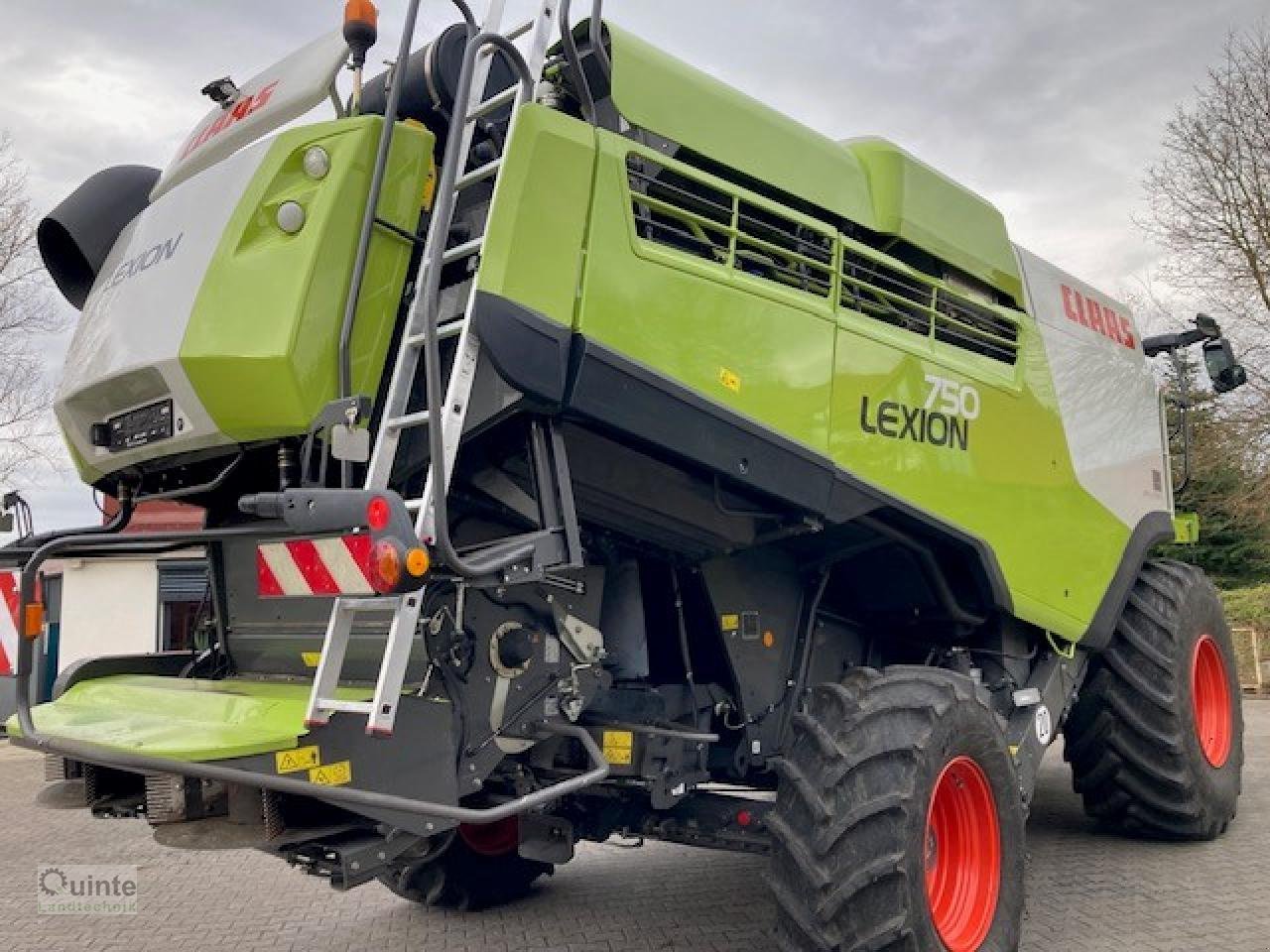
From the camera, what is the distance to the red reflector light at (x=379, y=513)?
2.61m

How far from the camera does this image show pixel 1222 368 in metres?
6.25

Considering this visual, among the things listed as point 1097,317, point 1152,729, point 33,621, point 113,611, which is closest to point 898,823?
point 33,621

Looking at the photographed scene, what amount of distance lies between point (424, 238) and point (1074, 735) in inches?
164

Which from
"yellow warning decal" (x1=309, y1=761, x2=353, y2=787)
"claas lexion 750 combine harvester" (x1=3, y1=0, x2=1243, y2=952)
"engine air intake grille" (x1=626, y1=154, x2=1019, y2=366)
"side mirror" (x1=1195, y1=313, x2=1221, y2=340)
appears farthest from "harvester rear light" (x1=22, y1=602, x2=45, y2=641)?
"side mirror" (x1=1195, y1=313, x2=1221, y2=340)

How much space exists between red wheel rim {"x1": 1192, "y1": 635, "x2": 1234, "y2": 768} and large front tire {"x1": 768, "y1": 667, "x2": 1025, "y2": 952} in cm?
264

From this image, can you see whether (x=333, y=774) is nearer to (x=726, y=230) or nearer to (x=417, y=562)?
(x=417, y=562)

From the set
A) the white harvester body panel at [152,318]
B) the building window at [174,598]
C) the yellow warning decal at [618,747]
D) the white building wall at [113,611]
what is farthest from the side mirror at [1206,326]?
the white building wall at [113,611]

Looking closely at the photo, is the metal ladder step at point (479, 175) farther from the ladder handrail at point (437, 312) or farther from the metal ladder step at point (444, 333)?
the metal ladder step at point (444, 333)

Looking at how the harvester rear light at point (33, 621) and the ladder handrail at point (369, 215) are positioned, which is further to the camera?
the ladder handrail at point (369, 215)

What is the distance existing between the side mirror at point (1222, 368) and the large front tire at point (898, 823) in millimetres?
3377

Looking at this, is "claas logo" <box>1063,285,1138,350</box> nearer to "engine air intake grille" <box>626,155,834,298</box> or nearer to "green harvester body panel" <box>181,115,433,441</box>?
"engine air intake grille" <box>626,155,834,298</box>

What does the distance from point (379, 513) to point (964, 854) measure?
8.37 feet

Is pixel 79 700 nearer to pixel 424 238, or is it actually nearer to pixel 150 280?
pixel 150 280

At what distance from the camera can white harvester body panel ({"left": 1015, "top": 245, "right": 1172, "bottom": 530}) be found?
5180 millimetres
